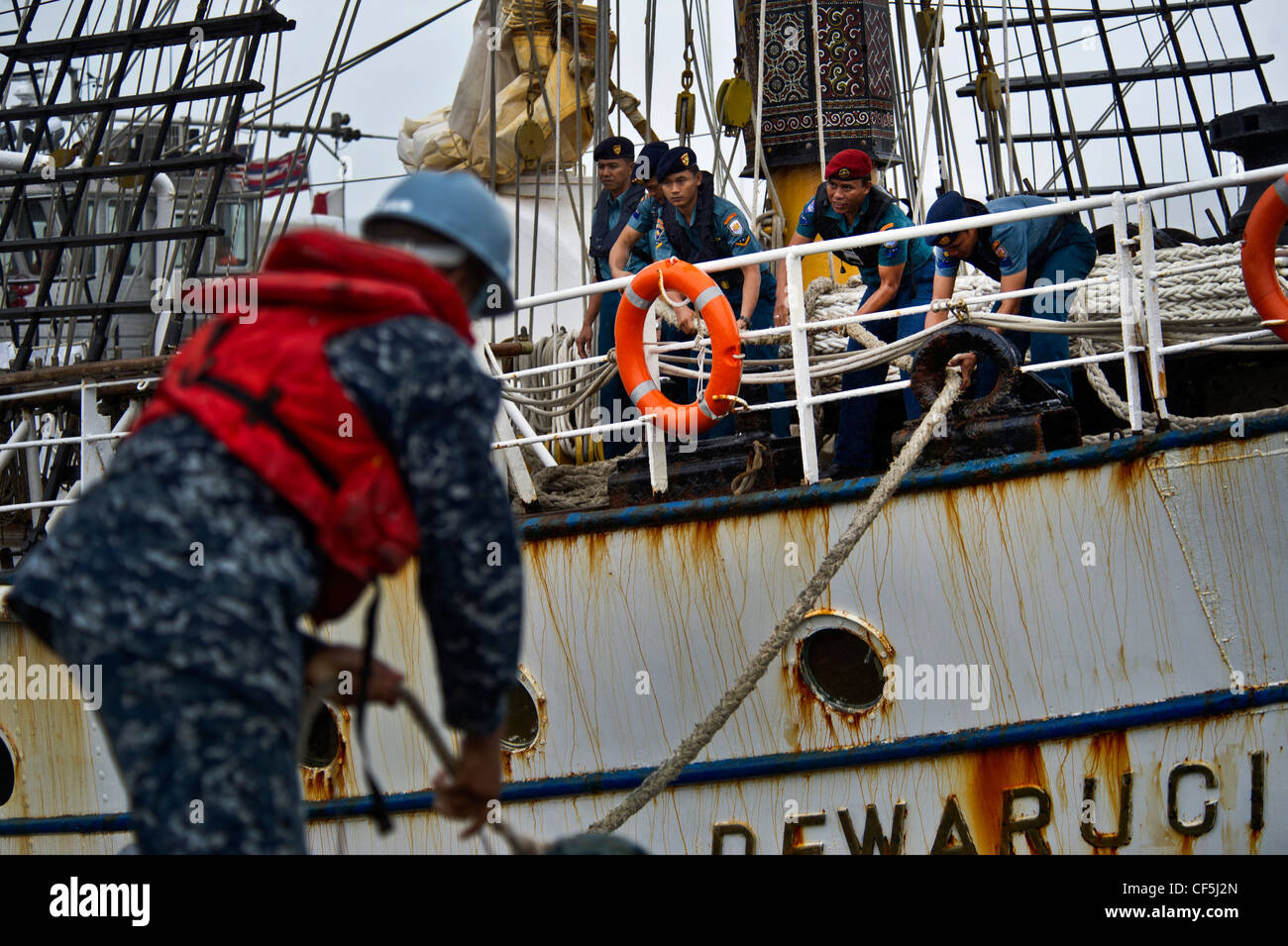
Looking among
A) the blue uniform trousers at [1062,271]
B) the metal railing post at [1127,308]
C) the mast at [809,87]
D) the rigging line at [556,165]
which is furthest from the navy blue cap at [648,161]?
the metal railing post at [1127,308]

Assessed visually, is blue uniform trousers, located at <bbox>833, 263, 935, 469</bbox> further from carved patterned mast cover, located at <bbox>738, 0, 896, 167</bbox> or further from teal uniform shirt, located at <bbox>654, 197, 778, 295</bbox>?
carved patterned mast cover, located at <bbox>738, 0, 896, 167</bbox>

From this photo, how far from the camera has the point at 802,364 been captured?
5.53 meters

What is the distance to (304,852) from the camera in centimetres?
216

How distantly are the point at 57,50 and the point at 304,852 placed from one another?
7427mm

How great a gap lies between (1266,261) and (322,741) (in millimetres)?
4143

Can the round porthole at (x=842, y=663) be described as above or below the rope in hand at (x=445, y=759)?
above

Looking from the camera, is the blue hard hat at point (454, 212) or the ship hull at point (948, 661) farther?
the ship hull at point (948, 661)

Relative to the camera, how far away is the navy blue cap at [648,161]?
6.88 metres

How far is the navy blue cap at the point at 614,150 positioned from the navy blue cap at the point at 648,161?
561 millimetres

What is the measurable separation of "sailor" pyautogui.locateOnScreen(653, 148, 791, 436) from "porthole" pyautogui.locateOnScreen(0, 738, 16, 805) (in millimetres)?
3644

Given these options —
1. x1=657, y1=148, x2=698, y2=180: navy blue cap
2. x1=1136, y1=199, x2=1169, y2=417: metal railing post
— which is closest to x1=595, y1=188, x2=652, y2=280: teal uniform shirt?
x1=657, y1=148, x2=698, y2=180: navy blue cap

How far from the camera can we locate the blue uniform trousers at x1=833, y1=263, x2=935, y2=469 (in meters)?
6.30

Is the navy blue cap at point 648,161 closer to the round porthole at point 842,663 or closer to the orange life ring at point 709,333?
the orange life ring at point 709,333
